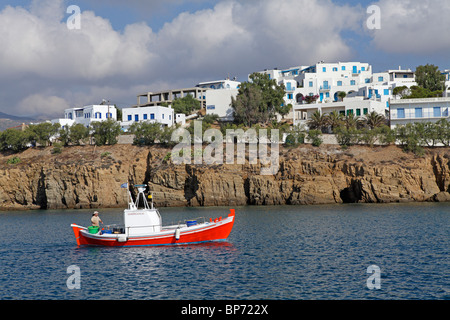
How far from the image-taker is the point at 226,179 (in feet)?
253

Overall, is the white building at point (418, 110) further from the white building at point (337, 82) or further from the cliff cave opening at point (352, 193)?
the cliff cave opening at point (352, 193)

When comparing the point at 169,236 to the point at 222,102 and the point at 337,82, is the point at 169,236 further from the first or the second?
the point at 337,82

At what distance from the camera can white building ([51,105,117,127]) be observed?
107 m

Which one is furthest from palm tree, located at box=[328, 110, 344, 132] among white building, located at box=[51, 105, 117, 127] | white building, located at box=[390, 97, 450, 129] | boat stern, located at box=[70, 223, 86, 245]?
boat stern, located at box=[70, 223, 86, 245]

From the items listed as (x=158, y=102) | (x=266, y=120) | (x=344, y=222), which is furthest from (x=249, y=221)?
(x=158, y=102)

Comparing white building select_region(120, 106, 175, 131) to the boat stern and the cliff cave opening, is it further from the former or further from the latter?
the boat stern

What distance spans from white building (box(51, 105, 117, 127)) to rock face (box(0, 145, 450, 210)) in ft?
65.0

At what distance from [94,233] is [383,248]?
23011mm

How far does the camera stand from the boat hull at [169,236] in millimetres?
39500

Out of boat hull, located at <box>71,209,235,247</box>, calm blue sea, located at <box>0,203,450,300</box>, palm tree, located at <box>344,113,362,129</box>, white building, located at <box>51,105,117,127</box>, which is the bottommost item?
calm blue sea, located at <box>0,203,450,300</box>

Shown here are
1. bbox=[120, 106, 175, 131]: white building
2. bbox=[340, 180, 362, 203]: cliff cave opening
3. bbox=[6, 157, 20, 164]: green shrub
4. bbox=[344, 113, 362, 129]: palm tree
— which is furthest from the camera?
bbox=[120, 106, 175, 131]: white building
